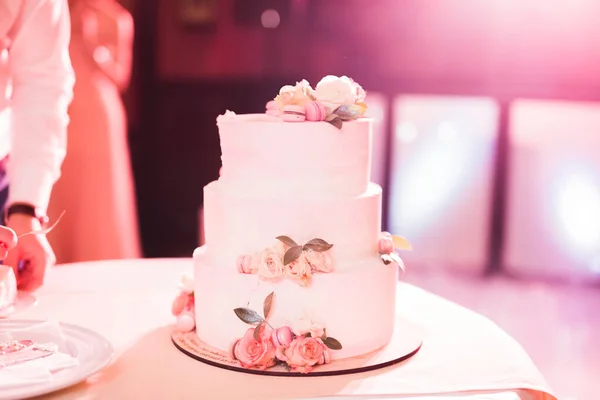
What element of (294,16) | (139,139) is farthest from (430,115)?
(139,139)

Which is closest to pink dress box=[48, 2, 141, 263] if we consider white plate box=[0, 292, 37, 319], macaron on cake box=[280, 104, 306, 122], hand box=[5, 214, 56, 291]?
hand box=[5, 214, 56, 291]

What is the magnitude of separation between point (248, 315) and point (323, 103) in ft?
1.26

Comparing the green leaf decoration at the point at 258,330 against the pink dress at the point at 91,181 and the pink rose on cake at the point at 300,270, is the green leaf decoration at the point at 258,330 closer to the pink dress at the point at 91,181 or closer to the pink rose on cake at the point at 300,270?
the pink rose on cake at the point at 300,270

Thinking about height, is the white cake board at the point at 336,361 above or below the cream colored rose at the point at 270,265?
below

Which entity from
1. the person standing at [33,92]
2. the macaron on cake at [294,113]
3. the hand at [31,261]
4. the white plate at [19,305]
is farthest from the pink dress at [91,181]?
the macaron on cake at [294,113]

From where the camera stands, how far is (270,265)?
129 cm

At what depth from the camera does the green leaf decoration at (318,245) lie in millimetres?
1297

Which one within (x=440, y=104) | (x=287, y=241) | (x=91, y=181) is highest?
(x=440, y=104)

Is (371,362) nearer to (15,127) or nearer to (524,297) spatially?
(15,127)

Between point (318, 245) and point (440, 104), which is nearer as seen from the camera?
point (318, 245)

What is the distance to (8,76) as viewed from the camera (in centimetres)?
203

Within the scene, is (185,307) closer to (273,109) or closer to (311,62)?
(273,109)

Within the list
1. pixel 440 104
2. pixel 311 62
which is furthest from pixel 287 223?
pixel 440 104

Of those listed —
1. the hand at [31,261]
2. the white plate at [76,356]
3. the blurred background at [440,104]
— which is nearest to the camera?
the white plate at [76,356]
